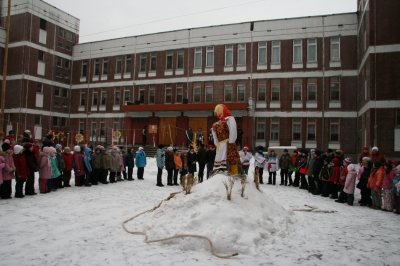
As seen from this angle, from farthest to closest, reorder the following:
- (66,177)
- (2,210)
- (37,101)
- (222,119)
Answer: (37,101)
(66,177)
(222,119)
(2,210)

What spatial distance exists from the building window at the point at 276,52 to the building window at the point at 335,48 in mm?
4478

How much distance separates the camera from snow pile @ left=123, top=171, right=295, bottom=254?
5984 millimetres

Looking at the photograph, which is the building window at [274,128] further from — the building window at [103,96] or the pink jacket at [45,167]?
the pink jacket at [45,167]

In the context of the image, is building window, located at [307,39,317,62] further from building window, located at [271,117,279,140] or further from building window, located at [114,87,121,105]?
building window, located at [114,87,121,105]

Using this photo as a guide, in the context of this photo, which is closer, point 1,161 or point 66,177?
point 1,161

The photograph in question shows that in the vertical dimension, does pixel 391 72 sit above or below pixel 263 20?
below

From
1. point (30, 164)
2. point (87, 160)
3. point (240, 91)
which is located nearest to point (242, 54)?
point (240, 91)

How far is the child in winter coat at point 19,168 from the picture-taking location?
405 inches

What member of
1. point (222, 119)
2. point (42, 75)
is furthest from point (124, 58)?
point (222, 119)

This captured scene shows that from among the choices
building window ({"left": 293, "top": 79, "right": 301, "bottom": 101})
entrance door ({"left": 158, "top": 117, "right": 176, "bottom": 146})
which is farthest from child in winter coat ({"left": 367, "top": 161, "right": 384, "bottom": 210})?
entrance door ({"left": 158, "top": 117, "right": 176, "bottom": 146})

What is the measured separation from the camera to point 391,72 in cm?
1986

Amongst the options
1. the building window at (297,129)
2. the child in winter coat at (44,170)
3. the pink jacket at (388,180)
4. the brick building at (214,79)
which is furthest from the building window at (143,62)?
the pink jacket at (388,180)

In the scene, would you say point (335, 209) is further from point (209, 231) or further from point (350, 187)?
point (209, 231)

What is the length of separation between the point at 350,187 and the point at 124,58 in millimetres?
29990
